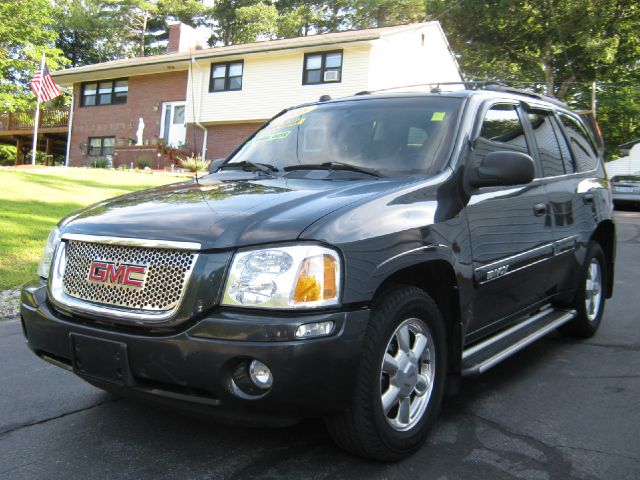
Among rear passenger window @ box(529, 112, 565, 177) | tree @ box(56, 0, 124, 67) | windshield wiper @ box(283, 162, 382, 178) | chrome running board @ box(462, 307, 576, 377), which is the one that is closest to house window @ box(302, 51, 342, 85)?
rear passenger window @ box(529, 112, 565, 177)

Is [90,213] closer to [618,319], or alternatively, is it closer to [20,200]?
[618,319]

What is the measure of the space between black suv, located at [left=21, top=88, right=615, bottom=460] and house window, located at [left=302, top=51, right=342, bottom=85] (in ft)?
68.2

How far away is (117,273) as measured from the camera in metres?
2.71

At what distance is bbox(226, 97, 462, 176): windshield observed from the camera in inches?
139

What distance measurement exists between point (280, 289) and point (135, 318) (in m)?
0.64

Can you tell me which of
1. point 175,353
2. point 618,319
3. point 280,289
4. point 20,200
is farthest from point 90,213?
point 20,200

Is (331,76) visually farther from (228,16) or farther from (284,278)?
(228,16)

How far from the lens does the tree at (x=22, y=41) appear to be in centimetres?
2866

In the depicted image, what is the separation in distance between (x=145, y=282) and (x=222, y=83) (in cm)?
2591

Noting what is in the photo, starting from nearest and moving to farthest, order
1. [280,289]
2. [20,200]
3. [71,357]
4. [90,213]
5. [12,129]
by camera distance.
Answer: [280,289], [71,357], [90,213], [20,200], [12,129]

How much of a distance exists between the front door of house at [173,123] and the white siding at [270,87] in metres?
0.97

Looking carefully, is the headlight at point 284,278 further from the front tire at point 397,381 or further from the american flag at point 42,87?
the american flag at point 42,87

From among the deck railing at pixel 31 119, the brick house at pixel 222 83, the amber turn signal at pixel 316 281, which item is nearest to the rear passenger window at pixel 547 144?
the amber turn signal at pixel 316 281

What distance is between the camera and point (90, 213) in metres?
3.15
